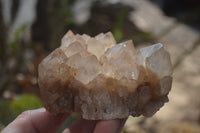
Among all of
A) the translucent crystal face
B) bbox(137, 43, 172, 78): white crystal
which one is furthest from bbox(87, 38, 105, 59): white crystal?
bbox(137, 43, 172, 78): white crystal

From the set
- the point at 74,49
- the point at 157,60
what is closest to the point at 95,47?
the point at 74,49

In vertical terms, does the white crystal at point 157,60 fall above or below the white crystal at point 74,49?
below

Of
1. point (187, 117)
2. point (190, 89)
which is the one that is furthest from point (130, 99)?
point (190, 89)

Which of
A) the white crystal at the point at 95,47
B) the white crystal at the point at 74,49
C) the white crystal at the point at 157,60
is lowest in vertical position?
the white crystal at the point at 157,60

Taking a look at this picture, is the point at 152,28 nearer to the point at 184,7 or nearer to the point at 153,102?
the point at 184,7

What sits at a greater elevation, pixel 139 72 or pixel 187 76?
pixel 139 72

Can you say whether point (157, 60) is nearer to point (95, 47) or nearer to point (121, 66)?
point (121, 66)

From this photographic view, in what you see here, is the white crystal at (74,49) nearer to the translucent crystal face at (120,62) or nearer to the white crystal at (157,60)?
the translucent crystal face at (120,62)

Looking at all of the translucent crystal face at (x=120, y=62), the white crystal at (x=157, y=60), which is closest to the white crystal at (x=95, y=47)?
the translucent crystal face at (x=120, y=62)
